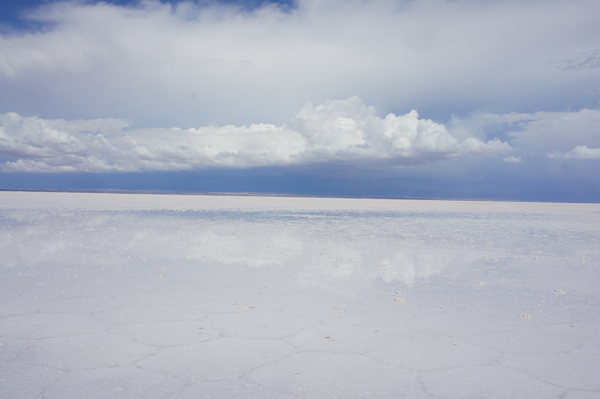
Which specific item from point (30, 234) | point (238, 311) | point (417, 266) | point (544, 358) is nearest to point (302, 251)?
point (417, 266)

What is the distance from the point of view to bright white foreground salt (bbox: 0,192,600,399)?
9.35ft

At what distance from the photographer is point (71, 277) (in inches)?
238

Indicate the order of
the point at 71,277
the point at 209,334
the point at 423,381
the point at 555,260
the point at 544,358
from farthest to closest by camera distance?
the point at 555,260 < the point at 71,277 < the point at 209,334 < the point at 544,358 < the point at 423,381

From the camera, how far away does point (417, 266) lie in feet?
24.0

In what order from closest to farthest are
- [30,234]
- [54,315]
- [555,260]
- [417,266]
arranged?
[54,315] < [417,266] < [555,260] < [30,234]

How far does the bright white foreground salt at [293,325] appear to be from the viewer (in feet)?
9.35

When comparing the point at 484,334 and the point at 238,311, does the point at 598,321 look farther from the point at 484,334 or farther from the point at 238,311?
the point at 238,311

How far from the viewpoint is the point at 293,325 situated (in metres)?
4.07

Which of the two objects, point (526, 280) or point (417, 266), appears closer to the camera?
point (526, 280)

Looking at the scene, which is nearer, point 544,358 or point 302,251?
point 544,358

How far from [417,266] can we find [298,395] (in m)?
5.19

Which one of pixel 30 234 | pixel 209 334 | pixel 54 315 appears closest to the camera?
pixel 209 334

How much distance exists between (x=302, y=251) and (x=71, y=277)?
4663 millimetres

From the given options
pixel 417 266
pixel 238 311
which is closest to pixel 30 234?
pixel 238 311
